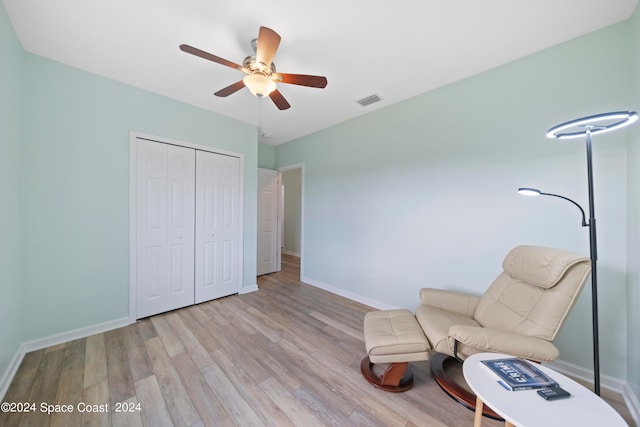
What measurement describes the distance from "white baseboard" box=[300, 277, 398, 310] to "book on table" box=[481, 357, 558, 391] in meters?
1.65

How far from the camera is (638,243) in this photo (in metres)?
1.40

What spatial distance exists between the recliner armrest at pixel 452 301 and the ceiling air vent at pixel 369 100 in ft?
7.29

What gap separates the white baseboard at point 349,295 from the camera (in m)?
2.88

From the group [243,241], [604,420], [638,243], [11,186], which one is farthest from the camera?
[243,241]

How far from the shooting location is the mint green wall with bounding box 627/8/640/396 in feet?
4.64

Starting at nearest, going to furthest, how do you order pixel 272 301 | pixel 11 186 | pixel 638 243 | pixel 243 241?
pixel 638 243, pixel 11 186, pixel 272 301, pixel 243 241

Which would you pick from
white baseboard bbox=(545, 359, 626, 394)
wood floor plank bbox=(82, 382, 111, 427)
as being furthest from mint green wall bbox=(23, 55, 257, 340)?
white baseboard bbox=(545, 359, 626, 394)

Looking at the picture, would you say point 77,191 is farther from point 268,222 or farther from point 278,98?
point 268,222

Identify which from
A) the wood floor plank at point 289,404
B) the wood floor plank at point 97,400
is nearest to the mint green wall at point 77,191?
the wood floor plank at point 97,400

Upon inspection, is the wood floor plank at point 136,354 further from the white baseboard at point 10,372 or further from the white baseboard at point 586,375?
the white baseboard at point 586,375

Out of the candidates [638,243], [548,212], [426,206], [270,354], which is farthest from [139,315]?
[638,243]

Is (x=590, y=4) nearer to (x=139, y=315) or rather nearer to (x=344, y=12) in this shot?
(x=344, y=12)

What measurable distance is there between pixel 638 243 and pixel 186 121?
13.9 ft

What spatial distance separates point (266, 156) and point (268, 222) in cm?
134
